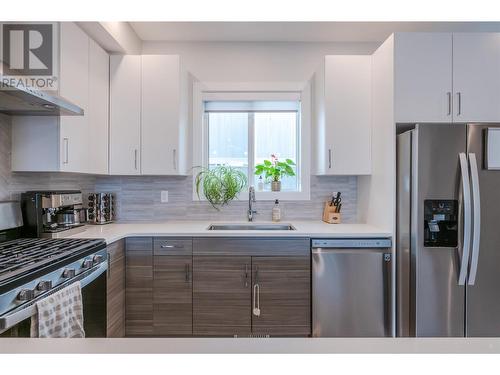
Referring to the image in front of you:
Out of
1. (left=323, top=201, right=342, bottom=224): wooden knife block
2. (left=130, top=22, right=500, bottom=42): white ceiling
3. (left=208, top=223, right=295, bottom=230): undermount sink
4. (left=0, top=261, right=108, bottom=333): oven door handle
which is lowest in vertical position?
(left=0, top=261, right=108, bottom=333): oven door handle

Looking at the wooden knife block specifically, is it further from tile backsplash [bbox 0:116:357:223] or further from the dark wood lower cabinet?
the dark wood lower cabinet

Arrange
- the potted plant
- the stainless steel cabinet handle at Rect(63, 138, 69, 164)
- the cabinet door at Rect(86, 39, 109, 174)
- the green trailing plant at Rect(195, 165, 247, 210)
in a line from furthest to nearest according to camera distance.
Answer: the potted plant < the green trailing plant at Rect(195, 165, 247, 210) < the cabinet door at Rect(86, 39, 109, 174) < the stainless steel cabinet handle at Rect(63, 138, 69, 164)

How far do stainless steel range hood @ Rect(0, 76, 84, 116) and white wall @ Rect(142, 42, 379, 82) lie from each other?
4.61ft

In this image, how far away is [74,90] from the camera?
7.02ft

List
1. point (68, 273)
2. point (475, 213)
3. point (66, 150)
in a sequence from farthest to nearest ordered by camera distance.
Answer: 1. point (66, 150)
2. point (475, 213)
3. point (68, 273)

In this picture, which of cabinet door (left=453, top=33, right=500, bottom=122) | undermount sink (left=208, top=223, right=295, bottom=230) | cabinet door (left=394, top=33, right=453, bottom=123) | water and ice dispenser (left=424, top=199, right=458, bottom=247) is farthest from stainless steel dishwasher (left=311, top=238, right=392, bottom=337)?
cabinet door (left=453, top=33, right=500, bottom=122)

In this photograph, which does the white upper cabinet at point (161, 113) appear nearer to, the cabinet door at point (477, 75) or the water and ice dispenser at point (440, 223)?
the water and ice dispenser at point (440, 223)

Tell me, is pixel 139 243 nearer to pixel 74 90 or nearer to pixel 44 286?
pixel 44 286

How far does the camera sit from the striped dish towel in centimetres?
132

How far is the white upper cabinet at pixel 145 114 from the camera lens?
8.74ft

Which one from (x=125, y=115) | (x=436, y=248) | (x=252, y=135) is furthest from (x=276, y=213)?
(x=125, y=115)

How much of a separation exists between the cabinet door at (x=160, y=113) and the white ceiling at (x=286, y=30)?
0.36 m

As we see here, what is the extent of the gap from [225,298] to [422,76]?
7.10 feet

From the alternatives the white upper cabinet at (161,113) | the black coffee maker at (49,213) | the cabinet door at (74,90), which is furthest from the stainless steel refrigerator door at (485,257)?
the black coffee maker at (49,213)
